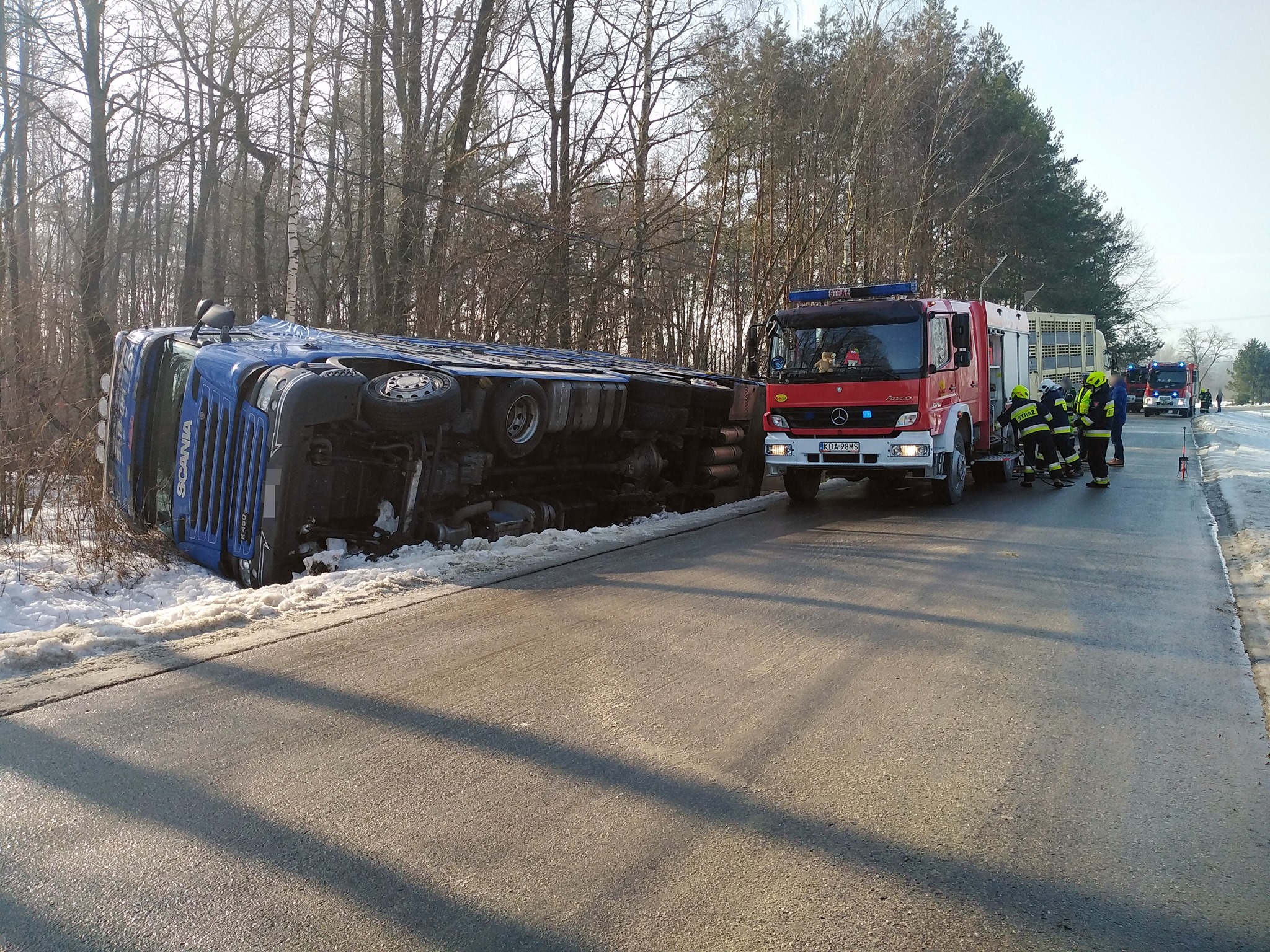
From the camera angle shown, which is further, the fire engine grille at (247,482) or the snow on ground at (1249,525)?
the fire engine grille at (247,482)

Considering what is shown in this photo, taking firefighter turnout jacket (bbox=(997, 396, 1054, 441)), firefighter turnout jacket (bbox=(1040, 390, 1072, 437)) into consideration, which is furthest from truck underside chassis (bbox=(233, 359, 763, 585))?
firefighter turnout jacket (bbox=(1040, 390, 1072, 437))

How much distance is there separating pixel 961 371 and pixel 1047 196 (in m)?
32.4

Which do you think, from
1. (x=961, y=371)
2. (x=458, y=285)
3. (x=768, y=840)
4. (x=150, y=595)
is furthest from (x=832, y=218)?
(x=768, y=840)

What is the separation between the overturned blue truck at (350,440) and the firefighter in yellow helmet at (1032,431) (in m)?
6.37

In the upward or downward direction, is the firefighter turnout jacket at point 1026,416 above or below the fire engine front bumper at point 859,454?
above

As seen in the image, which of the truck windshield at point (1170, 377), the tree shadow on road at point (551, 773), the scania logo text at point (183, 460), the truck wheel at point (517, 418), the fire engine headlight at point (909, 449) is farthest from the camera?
the truck windshield at point (1170, 377)

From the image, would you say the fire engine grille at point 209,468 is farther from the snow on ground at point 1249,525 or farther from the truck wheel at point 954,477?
the truck wheel at point 954,477

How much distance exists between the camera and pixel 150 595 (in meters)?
6.92

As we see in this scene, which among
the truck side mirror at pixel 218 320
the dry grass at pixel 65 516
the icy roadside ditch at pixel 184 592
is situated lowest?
the icy roadside ditch at pixel 184 592

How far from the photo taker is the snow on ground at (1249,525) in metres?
5.79

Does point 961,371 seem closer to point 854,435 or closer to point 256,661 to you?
point 854,435

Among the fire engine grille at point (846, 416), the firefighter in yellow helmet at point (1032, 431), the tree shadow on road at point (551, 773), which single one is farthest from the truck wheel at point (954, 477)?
the tree shadow on road at point (551, 773)

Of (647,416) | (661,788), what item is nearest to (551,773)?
(661,788)

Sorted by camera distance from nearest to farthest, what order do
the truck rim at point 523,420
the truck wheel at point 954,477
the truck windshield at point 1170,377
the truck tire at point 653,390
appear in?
the truck rim at point 523,420 < the truck tire at point 653,390 < the truck wheel at point 954,477 < the truck windshield at point 1170,377
